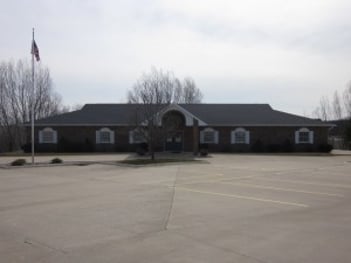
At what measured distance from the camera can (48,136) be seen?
137 feet

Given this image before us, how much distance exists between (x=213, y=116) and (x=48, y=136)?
16.3 m

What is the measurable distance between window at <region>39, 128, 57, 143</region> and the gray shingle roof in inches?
30.0

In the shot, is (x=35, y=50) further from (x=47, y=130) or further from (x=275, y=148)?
(x=275, y=148)

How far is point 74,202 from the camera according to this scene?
11.5 metres

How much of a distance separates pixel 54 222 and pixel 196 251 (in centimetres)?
355

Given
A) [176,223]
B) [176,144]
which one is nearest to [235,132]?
[176,144]

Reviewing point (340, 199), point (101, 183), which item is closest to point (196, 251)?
point (340, 199)

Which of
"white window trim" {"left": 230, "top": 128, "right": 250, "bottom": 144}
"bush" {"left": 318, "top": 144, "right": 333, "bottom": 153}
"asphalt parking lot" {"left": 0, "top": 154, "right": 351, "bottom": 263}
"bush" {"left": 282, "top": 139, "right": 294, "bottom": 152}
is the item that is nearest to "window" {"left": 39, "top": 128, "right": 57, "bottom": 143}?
"white window trim" {"left": 230, "top": 128, "right": 250, "bottom": 144}

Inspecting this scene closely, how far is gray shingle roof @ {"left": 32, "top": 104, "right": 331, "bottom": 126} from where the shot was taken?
41938 millimetres

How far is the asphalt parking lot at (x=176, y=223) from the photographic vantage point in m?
6.41

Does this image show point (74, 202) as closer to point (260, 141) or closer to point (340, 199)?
point (340, 199)

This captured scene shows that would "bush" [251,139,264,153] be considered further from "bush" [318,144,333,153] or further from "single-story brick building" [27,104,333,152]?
"bush" [318,144,333,153]

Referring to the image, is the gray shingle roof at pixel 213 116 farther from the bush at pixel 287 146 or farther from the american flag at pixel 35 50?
the american flag at pixel 35 50

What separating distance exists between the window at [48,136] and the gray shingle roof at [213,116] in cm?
76
